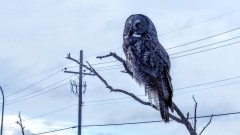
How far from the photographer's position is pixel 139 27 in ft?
22.0

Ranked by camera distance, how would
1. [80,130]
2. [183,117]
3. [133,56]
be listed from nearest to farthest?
1. [183,117]
2. [133,56]
3. [80,130]

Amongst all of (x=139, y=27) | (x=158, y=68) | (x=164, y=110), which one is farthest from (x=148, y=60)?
(x=164, y=110)

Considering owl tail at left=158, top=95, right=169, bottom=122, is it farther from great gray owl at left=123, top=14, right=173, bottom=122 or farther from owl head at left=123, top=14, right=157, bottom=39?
owl head at left=123, top=14, right=157, bottom=39

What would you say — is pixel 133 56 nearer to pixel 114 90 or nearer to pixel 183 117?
pixel 114 90

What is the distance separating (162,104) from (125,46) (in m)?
1.29

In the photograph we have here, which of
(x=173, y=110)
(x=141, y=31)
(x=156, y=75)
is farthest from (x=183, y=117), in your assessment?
(x=141, y=31)

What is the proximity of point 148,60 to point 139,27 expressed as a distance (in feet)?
1.81

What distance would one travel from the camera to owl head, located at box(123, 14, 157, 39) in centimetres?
656

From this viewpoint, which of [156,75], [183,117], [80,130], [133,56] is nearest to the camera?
[183,117]

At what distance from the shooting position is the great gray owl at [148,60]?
5.92 meters

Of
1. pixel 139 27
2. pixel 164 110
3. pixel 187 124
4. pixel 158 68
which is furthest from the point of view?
pixel 139 27

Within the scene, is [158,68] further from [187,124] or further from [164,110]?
[187,124]

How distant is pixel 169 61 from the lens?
20.8ft

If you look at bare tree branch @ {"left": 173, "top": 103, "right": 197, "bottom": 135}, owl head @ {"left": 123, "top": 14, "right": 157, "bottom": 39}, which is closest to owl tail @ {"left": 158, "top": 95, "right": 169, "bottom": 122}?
bare tree branch @ {"left": 173, "top": 103, "right": 197, "bottom": 135}
